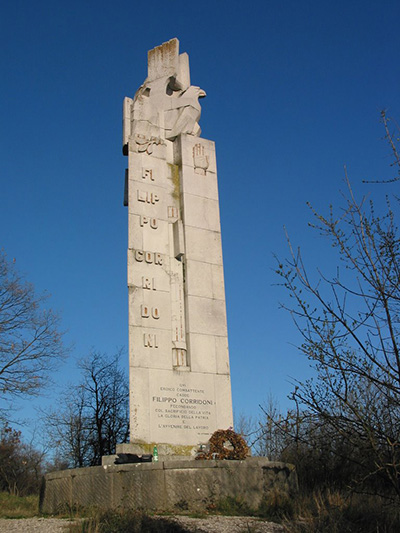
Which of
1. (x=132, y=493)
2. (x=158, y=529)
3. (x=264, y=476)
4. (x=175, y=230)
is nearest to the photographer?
(x=158, y=529)

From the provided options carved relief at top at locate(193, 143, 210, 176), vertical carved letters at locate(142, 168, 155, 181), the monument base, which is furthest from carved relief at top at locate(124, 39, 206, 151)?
the monument base

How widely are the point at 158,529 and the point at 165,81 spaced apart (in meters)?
12.9

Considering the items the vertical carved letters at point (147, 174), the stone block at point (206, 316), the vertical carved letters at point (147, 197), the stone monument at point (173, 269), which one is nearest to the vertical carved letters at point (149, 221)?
the stone monument at point (173, 269)

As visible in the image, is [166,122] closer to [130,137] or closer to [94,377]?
[130,137]

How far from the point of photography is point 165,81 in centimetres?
1733

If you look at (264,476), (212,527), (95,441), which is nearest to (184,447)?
(264,476)

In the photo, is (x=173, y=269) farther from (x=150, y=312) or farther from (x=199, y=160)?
(x=199, y=160)

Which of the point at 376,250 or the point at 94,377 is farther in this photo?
the point at 94,377

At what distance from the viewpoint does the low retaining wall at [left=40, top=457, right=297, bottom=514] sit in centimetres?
1074

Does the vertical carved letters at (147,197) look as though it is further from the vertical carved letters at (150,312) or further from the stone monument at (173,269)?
the vertical carved letters at (150,312)

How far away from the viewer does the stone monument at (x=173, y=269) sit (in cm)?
1355

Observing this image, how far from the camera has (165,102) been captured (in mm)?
17125

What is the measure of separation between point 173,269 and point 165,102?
5319 mm

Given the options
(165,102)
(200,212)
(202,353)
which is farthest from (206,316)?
(165,102)
